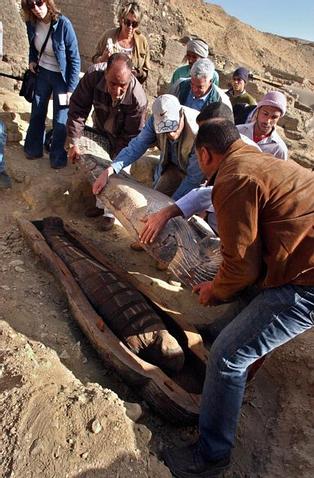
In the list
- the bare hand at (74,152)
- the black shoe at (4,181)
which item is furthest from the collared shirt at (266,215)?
the black shoe at (4,181)

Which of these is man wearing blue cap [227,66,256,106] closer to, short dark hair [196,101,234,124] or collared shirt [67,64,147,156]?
collared shirt [67,64,147,156]

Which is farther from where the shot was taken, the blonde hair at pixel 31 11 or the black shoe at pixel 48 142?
the black shoe at pixel 48 142

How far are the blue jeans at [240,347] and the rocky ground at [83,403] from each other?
0.40 metres

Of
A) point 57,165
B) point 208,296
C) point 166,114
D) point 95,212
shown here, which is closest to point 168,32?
point 57,165

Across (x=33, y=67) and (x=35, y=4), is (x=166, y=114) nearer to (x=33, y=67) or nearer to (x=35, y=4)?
(x=35, y=4)

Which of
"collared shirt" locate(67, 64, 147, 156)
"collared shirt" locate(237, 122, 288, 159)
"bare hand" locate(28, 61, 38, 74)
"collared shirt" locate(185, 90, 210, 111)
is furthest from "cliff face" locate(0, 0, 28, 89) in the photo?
"collared shirt" locate(237, 122, 288, 159)

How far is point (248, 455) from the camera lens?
3211 millimetres

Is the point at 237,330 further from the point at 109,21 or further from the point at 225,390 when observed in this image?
the point at 109,21

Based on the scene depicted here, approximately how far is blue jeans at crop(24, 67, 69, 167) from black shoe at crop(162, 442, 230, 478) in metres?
4.09

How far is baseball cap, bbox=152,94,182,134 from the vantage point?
383 centimetres

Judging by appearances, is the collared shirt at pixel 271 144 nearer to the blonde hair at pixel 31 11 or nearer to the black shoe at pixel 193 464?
the blonde hair at pixel 31 11

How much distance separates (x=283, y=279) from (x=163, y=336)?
53.1 inches

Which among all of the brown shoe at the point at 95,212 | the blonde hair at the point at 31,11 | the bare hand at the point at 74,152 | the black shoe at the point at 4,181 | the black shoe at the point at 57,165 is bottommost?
the brown shoe at the point at 95,212

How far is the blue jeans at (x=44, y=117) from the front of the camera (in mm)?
5355
